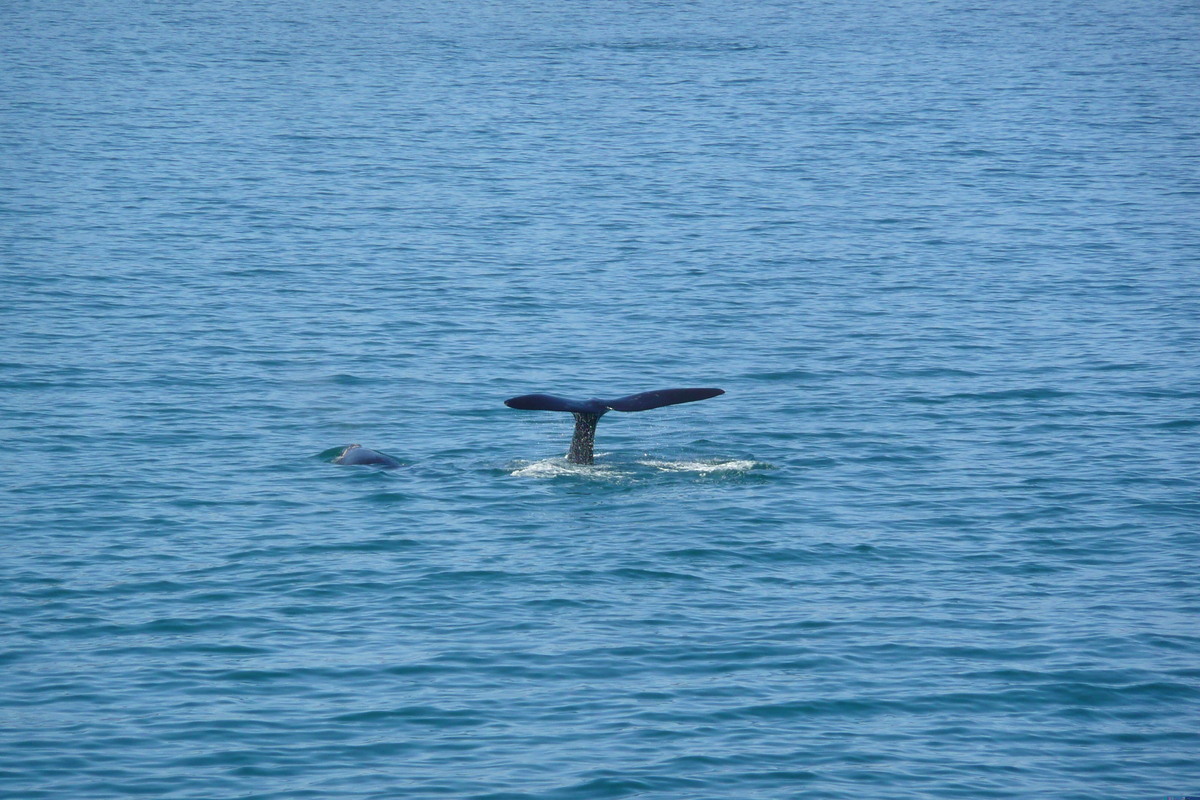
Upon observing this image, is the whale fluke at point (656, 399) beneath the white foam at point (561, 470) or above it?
above

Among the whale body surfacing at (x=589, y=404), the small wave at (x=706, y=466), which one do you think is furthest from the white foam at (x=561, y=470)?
the small wave at (x=706, y=466)

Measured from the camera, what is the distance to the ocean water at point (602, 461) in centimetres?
1691

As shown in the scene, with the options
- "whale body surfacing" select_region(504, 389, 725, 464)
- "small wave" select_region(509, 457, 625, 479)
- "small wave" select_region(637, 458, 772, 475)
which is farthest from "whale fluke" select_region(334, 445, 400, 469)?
"small wave" select_region(637, 458, 772, 475)

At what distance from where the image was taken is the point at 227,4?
103 meters

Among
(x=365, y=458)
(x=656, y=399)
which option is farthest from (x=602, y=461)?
(x=365, y=458)

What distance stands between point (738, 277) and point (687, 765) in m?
26.4

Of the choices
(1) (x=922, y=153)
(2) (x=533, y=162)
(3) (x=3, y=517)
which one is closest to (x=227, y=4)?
(2) (x=533, y=162)

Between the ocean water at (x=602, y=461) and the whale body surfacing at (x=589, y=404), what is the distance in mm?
488

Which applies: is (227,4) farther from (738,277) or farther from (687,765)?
(687,765)

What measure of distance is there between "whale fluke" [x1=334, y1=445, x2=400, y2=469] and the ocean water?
0.41m

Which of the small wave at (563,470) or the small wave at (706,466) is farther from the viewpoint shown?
the small wave at (706,466)

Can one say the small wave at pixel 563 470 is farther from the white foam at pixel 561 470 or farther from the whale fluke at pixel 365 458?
the whale fluke at pixel 365 458

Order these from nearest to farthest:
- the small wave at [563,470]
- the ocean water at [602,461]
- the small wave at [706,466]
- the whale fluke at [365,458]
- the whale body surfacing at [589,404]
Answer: the ocean water at [602,461]
the whale body surfacing at [589,404]
the small wave at [563,470]
the small wave at [706,466]
the whale fluke at [365,458]

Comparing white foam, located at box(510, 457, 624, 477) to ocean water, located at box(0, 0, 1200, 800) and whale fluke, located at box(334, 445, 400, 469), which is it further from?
whale fluke, located at box(334, 445, 400, 469)
